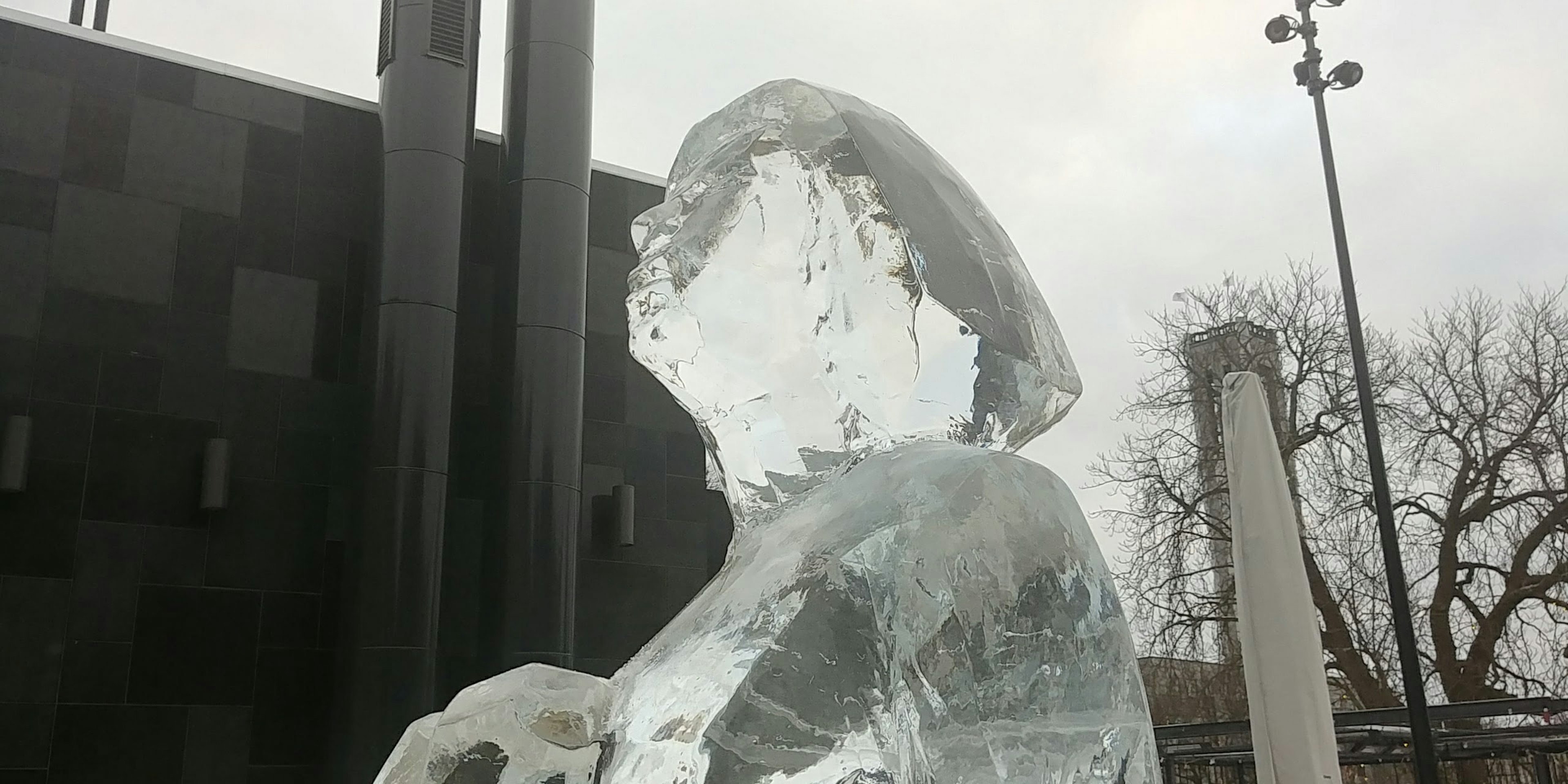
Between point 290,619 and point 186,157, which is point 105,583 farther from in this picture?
point 186,157

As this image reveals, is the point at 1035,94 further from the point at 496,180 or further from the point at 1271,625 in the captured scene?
the point at 1271,625

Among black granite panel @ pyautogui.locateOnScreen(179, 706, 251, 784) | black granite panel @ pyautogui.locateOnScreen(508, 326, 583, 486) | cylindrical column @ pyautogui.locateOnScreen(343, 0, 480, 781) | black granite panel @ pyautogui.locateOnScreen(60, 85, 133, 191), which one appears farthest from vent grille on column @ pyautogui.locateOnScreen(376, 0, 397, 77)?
black granite panel @ pyautogui.locateOnScreen(179, 706, 251, 784)

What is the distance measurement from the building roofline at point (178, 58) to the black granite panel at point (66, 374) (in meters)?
1.91

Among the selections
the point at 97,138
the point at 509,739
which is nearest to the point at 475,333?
the point at 97,138

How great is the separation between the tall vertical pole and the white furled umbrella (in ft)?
8.78

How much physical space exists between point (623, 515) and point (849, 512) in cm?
724

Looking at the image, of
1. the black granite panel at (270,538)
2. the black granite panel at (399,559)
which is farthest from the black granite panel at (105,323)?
the black granite panel at (399,559)

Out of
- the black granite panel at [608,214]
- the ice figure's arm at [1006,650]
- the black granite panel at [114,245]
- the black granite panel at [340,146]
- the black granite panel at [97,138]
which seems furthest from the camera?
the black granite panel at [608,214]

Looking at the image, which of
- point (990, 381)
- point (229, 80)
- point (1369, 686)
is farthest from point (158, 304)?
point (1369, 686)

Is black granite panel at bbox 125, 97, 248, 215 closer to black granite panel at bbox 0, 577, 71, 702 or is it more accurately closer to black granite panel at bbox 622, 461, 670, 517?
black granite panel at bbox 0, 577, 71, 702

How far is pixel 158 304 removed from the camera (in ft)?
24.0

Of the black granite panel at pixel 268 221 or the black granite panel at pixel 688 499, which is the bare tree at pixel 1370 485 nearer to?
the black granite panel at pixel 688 499

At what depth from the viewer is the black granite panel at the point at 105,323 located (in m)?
7.03

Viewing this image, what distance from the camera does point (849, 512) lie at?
1.63 metres
